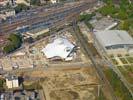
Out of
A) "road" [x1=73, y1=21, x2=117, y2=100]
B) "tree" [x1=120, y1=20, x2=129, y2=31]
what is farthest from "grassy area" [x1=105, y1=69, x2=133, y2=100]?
"tree" [x1=120, y1=20, x2=129, y2=31]

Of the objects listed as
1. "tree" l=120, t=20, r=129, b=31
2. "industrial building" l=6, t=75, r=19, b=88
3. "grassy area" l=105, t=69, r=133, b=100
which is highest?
"tree" l=120, t=20, r=129, b=31

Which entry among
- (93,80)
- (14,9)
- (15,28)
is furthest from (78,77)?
(14,9)

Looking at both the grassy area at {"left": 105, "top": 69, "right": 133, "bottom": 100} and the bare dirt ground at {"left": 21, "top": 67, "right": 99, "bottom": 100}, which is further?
the bare dirt ground at {"left": 21, "top": 67, "right": 99, "bottom": 100}

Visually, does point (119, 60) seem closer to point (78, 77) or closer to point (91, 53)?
point (91, 53)

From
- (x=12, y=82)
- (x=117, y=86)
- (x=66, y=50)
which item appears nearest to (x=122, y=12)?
(x=66, y=50)

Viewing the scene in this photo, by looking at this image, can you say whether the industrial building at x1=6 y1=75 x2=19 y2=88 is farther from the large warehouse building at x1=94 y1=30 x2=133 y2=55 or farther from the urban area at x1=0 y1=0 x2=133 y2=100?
the large warehouse building at x1=94 y1=30 x2=133 y2=55

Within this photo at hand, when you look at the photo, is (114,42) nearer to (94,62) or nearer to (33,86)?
(94,62)
